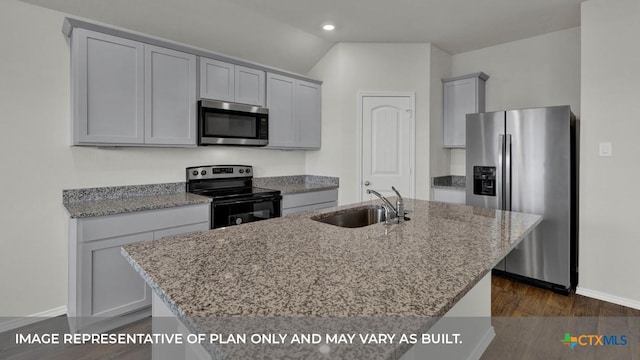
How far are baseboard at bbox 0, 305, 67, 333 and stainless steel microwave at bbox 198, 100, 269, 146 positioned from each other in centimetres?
171

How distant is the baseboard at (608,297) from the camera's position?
8.61 feet

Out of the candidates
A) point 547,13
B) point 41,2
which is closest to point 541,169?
point 547,13

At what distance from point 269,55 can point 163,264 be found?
3132mm

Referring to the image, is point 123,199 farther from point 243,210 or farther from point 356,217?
point 356,217

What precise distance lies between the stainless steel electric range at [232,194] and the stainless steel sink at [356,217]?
1.26 metres

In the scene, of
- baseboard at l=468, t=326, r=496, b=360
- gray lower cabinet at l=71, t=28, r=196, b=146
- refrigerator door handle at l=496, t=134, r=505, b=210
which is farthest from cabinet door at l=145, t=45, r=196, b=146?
refrigerator door handle at l=496, t=134, r=505, b=210

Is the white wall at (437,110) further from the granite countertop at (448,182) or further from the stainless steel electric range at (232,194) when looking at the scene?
the stainless steel electric range at (232,194)

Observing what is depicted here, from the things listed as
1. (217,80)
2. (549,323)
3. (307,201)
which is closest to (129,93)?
(217,80)

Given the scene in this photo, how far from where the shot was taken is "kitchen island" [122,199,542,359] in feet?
2.31

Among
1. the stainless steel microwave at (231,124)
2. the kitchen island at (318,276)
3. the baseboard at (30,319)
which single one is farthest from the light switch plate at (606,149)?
the baseboard at (30,319)

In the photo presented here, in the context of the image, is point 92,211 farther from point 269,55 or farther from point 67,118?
point 269,55

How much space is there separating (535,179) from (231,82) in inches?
119

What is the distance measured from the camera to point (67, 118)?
2.52m

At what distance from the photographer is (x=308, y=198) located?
145 inches
